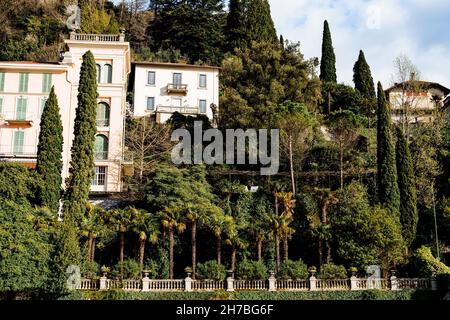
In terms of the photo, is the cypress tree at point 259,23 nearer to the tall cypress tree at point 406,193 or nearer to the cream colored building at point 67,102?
the cream colored building at point 67,102

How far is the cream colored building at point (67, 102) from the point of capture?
39.5 m

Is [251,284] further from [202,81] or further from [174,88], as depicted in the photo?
[202,81]

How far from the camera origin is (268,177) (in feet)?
130

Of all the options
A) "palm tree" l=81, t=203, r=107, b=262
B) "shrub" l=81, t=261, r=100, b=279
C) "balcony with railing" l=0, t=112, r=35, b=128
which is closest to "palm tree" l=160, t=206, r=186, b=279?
"palm tree" l=81, t=203, r=107, b=262

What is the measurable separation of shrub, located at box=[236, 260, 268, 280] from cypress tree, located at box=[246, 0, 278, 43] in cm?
3213

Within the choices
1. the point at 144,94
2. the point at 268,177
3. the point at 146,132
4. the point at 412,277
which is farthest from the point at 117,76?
the point at 412,277

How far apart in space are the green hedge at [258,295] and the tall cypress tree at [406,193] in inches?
177

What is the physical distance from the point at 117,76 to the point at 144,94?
33.5 ft

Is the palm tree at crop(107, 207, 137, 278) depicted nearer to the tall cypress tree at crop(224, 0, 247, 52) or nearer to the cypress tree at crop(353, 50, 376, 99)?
the tall cypress tree at crop(224, 0, 247, 52)

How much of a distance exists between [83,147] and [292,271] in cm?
1420

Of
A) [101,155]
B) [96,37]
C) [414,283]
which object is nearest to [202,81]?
[96,37]

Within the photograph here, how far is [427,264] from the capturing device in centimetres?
3108

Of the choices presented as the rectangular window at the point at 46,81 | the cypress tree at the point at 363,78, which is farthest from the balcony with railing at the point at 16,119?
the cypress tree at the point at 363,78
